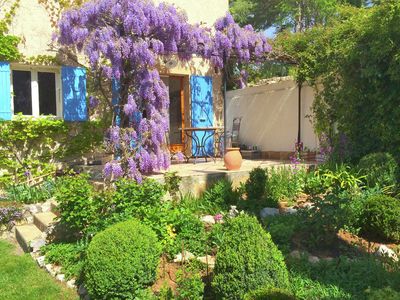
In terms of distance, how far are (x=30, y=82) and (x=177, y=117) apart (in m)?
3.77

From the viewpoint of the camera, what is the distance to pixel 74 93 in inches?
332

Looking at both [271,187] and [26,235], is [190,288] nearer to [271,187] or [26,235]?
[271,187]

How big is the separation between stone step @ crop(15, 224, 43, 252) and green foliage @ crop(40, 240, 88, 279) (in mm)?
564

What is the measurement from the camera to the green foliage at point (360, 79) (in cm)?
672

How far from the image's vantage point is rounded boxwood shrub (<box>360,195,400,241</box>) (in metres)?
4.59

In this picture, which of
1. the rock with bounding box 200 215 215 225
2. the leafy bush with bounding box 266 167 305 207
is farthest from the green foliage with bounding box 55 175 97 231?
the leafy bush with bounding box 266 167 305 207

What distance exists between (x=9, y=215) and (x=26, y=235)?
0.74m

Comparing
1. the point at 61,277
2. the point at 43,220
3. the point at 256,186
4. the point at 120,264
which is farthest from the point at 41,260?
the point at 256,186

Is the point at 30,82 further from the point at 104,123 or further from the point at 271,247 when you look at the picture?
the point at 271,247

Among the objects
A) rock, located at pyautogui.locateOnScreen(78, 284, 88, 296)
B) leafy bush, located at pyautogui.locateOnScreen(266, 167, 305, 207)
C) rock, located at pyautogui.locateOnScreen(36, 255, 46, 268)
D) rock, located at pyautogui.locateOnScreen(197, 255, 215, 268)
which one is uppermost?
leafy bush, located at pyautogui.locateOnScreen(266, 167, 305, 207)

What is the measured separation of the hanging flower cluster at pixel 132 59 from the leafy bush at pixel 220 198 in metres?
1.42

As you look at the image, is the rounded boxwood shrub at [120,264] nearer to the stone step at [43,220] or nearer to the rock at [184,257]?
the rock at [184,257]

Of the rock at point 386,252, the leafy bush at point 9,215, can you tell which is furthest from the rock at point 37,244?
the rock at point 386,252

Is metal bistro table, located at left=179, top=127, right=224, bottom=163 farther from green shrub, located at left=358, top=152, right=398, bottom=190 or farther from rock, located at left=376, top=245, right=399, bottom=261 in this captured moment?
rock, located at left=376, top=245, right=399, bottom=261
